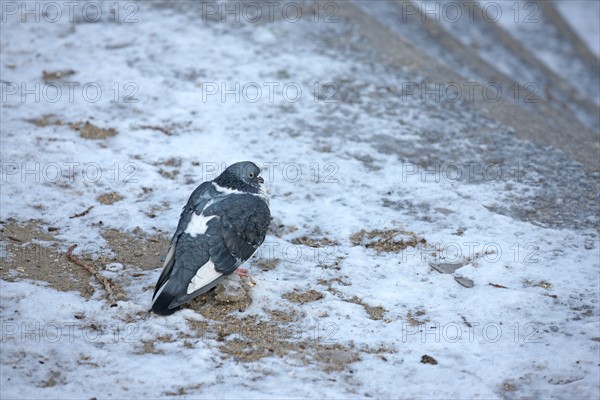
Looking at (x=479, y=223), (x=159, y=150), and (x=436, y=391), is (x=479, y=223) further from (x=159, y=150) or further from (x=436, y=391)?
(x=159, y=150)

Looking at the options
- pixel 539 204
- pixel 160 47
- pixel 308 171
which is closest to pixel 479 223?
pixel 539 204

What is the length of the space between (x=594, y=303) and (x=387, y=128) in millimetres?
3353

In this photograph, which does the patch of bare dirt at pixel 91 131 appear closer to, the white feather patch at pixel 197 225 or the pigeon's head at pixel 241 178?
the pigeon's head at pixel 241 178

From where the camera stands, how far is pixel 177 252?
498 centimetres

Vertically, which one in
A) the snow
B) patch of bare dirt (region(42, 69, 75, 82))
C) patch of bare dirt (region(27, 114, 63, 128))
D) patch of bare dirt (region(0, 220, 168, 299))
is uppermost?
the snow

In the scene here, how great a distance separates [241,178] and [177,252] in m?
0.90

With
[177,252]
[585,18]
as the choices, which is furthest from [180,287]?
[585,18]

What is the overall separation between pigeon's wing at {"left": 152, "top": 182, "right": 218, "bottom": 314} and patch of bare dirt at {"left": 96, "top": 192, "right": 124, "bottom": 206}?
1.29 metres

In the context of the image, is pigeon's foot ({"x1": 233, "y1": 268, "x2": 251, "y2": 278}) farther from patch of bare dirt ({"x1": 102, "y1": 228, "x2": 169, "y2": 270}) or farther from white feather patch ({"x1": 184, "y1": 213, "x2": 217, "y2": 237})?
patch of bare dirt ({"x1": 102, "y1": 228, "x2": 169, "y2": 270})

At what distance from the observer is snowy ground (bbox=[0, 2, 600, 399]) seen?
→ 447 cm

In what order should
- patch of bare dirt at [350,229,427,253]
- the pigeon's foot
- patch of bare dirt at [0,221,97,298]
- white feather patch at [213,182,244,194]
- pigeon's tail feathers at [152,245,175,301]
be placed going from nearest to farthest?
pigeon's tail feathers at [152,245,175,301], patch of bare dirt at [0,221,97,298], the pigeon's foot, white feather patch at [213,182,244,194], patch of bare dirt at [350,229,427,253]

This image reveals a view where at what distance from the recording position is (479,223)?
6316mm

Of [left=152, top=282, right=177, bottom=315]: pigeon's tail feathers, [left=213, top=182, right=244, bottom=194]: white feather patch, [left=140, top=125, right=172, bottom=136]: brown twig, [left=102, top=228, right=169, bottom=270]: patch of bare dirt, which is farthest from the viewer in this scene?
[left=140, top=125, right=172, bottom=136]: brown twig

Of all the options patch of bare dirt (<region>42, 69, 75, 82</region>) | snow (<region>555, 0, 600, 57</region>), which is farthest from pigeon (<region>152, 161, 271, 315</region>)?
snow (<region>555, 0, 600, 57</region>)
